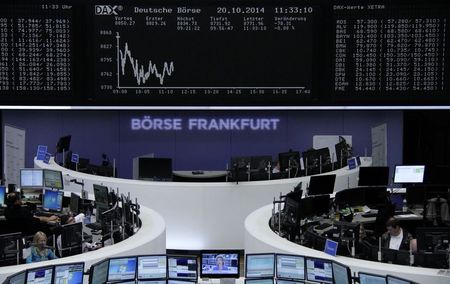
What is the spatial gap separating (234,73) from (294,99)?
0.99m

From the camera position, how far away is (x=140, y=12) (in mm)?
11766

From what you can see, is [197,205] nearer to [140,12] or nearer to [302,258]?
→ [140,12]

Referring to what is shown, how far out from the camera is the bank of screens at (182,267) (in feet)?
22.7

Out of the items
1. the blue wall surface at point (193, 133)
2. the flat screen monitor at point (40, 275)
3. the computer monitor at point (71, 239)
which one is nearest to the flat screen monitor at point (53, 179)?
the computer monitor at point (71, 239)

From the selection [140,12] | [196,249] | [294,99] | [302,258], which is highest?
[140,12]

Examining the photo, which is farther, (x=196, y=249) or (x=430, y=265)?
(x=196, y=249)

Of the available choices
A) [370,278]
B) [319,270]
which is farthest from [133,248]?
[370,278]

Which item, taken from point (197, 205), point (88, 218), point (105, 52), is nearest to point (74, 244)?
point (88, 218)

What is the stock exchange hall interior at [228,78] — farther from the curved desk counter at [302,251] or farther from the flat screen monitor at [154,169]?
the curved desk counter at [302,251]

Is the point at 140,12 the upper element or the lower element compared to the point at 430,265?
upper

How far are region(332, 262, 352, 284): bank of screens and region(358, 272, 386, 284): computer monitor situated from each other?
11 cm

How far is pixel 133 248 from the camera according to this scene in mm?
7867

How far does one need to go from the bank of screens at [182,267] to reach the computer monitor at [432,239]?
93.0 inches

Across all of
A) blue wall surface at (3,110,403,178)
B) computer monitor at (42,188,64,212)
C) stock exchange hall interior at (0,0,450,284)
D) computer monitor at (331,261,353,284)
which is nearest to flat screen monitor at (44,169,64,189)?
stock exchange hall interior at (0,0,450,284)
